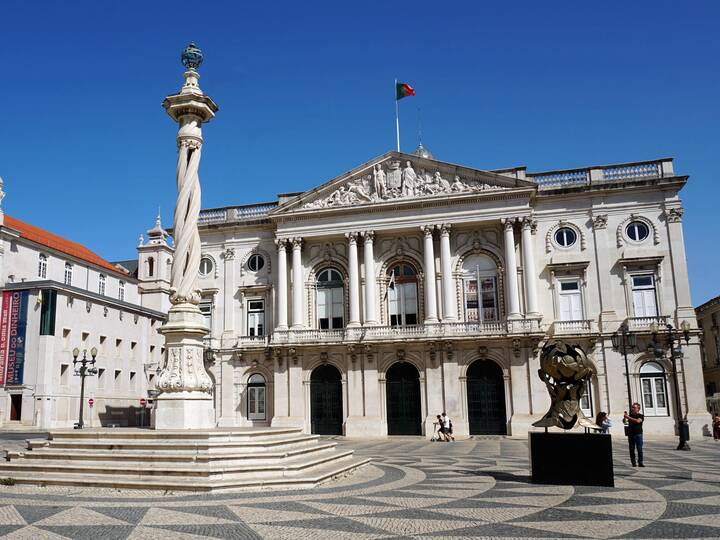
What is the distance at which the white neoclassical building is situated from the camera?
34969 mm

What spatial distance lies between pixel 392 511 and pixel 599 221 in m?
29.9

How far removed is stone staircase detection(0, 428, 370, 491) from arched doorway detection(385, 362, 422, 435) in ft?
70.1

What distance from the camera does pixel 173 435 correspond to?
47.3 feet

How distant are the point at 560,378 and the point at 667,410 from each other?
2384 cm

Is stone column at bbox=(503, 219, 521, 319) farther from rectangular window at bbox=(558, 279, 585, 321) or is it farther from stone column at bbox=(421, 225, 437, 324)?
stone column at bbox=(421, 225, 437, 324)

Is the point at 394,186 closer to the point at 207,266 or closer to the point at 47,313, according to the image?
the point at 207,266

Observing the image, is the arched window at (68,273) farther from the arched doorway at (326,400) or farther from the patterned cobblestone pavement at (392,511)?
the patterned cobblestone pavement at (392,511)

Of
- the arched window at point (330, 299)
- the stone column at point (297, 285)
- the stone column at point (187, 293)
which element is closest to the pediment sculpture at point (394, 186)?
the stone column at point (297, 285)

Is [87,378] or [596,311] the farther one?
[87,378]

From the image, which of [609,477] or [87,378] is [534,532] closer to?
[609,477]

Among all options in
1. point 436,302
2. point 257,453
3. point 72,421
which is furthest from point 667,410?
point 72,421

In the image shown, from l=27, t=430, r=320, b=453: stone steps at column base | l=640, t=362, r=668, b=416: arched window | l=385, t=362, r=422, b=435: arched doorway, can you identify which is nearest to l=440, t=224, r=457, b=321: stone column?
l=385, t=362, r=422, b=435: arched doorway

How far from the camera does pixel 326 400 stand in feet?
125

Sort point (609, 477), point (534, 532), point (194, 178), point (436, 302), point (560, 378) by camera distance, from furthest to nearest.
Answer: point (436, 302)
point (194, 178)
point (560, 378)
point (609, 477)
point (534, 532)
